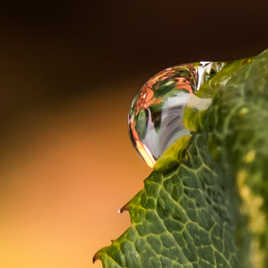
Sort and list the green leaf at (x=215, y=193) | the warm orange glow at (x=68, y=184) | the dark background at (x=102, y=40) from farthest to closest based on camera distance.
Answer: the dark background at (x=102, y=40), the warm orange glow at (x=68, y=184), the green leaf at (x=215, y=193)

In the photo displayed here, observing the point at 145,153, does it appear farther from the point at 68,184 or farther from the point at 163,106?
the point at 68,184

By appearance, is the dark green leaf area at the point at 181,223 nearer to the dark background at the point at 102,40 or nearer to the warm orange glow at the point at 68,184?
the warm orange glow at the point at 68,184

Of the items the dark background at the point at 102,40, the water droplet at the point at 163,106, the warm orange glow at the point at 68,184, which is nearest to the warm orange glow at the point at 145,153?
the water droplet at the point at 163,106

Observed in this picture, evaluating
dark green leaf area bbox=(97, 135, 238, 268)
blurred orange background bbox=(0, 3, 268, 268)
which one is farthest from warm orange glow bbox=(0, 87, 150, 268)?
dark green leaf area bbox=(97, 135, 238, 268)

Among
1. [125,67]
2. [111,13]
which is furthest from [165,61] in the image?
[111,13]

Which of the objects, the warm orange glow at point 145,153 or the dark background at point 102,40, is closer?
the warm orange glow at point 145,153
